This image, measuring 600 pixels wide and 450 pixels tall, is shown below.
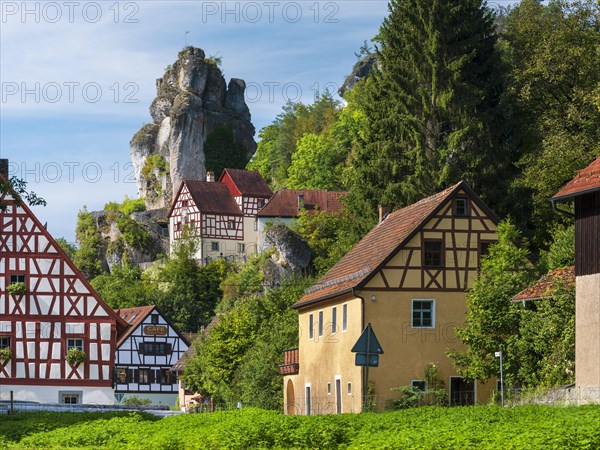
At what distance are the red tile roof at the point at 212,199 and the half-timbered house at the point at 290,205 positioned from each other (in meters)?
4.08

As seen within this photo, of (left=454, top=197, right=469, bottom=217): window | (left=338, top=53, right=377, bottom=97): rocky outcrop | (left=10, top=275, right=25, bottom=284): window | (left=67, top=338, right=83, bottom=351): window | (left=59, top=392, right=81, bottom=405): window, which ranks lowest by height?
(left=59, top=392, right=81, bottom=405): window

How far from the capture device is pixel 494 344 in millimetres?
43844

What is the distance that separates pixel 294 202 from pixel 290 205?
21.1 inches

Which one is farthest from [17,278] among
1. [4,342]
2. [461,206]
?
[461,206]

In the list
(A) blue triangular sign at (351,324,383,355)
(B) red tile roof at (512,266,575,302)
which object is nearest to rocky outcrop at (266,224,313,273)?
(B) red tile roof at (512,266,575,302)

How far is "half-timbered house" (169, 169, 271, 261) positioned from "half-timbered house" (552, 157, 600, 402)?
85.9 metres

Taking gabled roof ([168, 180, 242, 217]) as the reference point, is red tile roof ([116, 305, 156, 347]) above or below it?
below

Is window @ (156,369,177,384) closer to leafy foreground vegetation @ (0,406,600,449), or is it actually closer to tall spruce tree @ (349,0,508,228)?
tall spruce tree @ (349,0,508,228)

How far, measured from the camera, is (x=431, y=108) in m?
66.1

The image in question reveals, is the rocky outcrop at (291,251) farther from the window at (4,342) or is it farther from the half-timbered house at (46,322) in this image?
the window at (4,342)

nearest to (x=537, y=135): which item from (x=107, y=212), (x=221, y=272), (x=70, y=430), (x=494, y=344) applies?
(x=494, y=344)

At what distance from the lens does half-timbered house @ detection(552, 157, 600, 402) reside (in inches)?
1373

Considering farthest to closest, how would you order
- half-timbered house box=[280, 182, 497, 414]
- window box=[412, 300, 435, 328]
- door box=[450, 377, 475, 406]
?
window box=[412, 300, 435, 328]
half-timbered house box=[280, 182, 497, 414]
door box=[450, 377, 475, 406]

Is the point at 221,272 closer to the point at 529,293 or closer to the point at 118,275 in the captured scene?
the point at 118,275
